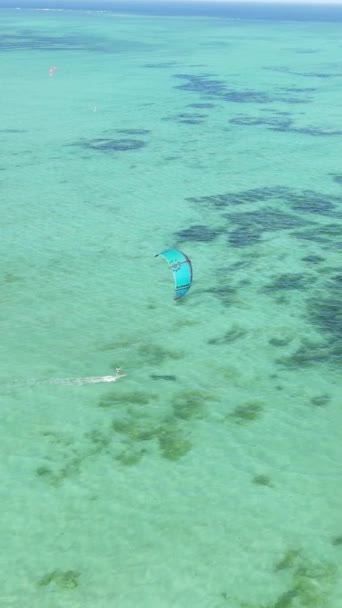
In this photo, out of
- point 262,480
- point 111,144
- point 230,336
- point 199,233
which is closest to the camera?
point 262,480

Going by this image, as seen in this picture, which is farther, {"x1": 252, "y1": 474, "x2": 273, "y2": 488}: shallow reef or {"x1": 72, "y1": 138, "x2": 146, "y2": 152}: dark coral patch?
{"x1": 72, "y1": 138, "x2": 146, "y2": 152}: dark coral patch

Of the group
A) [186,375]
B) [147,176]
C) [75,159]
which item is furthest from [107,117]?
[186,375]

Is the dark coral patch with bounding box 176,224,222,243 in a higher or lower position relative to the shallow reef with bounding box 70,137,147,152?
lower

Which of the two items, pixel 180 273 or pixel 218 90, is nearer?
pixel 180 273

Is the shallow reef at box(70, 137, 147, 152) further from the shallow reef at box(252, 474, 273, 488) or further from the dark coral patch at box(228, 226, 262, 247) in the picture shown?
the shallow reef at box(252, 474, 273, 488)

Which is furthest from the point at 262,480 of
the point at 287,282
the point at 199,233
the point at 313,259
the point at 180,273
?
the point at 199,233

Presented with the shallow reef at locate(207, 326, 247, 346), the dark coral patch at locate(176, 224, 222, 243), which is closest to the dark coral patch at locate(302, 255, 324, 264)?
the dark coral patch at locate(176, 224, 222, 243)

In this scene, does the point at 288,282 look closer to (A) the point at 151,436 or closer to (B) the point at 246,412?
(B) the point at 246,412

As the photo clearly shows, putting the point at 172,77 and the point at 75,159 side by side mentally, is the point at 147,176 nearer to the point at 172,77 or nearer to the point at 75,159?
the point at 75,159

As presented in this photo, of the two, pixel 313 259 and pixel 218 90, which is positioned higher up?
pixel 218 90
